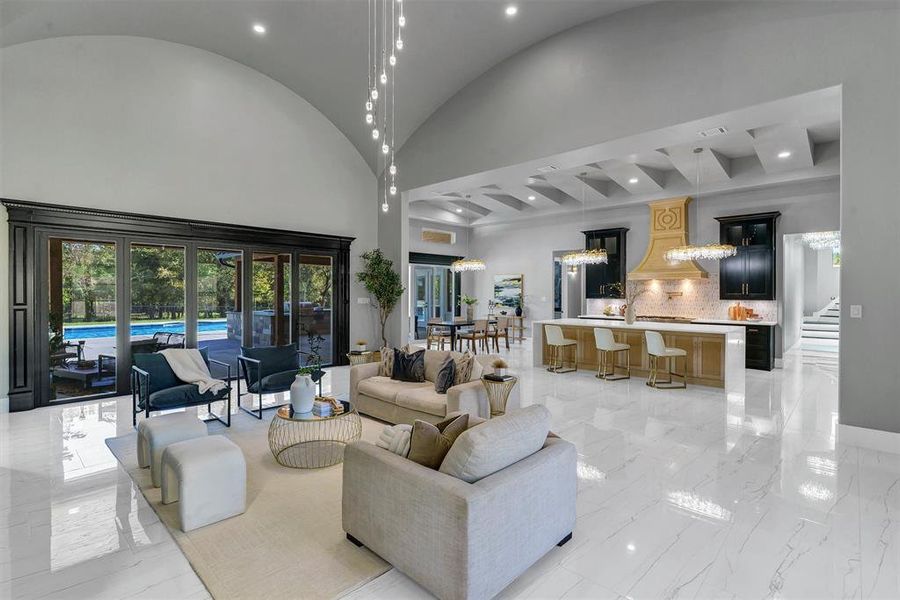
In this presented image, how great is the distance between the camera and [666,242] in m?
9.92

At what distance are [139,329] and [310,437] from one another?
3.89 m

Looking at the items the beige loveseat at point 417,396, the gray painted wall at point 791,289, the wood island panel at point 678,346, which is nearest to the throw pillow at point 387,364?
the beige loveseat at point 417,396

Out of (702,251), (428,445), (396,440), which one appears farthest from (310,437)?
(702,251)

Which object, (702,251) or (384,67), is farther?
(702,251)

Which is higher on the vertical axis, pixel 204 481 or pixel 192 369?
pixel 192 369

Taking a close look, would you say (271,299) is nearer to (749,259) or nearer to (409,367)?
(409,367)

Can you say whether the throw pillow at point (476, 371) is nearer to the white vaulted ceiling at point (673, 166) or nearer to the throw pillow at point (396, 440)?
the throw pillow at point (396, 440)

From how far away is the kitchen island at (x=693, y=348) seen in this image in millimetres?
6734

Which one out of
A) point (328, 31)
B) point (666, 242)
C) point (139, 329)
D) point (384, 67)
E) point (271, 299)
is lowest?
point (139, 329)

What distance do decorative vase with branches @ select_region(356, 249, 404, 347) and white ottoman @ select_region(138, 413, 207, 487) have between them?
518 cm

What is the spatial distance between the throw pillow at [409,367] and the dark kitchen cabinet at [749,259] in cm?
730

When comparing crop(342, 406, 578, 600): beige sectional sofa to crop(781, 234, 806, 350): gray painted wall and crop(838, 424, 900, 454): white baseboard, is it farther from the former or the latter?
crop(781, 234, 806, 350): gray painted wall

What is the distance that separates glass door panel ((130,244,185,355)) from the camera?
6.41m

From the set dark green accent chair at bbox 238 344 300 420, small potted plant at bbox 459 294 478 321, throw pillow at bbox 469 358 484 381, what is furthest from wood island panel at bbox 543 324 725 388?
dark green accent chair at bbox 238 344 300 420
